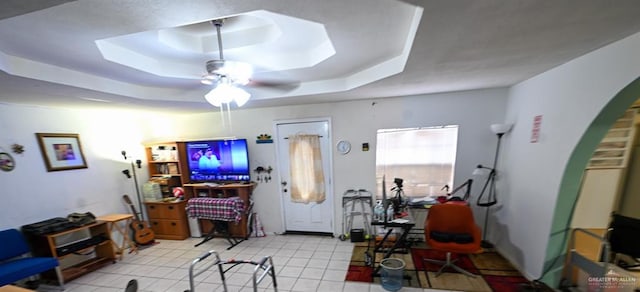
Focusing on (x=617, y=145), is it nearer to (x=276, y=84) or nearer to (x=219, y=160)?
(x=276, y=84)

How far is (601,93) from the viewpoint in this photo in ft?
5.51

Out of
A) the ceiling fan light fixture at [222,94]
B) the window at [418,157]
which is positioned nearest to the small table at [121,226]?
the ceiling fan light fixture at [222,94]

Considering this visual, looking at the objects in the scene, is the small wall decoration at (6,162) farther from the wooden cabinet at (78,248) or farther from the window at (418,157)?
the window at (418,157)

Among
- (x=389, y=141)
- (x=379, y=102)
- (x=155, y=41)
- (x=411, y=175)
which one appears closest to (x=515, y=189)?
(x=411, y=175)

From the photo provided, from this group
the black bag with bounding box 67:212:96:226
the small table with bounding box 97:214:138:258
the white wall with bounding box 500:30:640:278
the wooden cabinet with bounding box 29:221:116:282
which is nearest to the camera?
the white wall with bounding box 500:30:640:278

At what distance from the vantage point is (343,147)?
359 centimetres

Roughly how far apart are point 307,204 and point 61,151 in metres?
3.79

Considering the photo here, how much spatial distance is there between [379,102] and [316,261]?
102 inches

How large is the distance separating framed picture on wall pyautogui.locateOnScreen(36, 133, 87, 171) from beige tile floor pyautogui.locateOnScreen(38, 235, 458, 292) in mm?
1593

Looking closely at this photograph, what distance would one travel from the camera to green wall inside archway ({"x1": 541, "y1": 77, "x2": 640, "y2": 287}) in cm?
164

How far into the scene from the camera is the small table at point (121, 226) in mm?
3270

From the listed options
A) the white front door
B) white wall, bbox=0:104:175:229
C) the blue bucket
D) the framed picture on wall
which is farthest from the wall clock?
the framed picture on wall

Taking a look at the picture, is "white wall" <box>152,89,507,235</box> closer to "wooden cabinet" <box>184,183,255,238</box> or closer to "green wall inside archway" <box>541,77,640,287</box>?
"wooden cabinet" <box>184,183,255,238</box>

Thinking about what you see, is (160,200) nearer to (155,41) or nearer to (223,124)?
(223,124)
